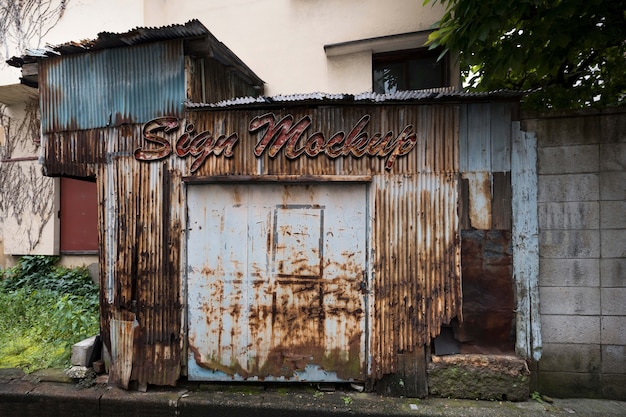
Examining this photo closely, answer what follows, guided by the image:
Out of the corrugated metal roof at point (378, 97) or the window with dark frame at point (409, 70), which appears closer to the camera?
the corrugated metal roof at point (378, 97)

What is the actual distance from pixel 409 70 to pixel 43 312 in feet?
26.3

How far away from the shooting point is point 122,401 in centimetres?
372

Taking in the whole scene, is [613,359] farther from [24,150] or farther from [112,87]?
[24,150]

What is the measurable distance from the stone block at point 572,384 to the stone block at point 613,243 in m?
1.37

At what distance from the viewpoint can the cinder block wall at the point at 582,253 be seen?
362 cm

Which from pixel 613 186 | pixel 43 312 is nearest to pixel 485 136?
pixel 613 186

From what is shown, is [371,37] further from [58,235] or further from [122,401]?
[58,235]

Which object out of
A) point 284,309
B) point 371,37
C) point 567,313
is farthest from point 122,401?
point 371,37

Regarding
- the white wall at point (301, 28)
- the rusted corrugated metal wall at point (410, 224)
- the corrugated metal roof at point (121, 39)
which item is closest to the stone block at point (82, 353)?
the rusted corrugated metal wall at point (410, 224)

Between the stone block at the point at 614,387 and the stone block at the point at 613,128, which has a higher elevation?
the stone block at the point at 613,128

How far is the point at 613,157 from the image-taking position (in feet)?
11.9

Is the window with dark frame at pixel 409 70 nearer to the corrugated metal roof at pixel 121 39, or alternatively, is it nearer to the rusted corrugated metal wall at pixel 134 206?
the corrugated metal roof at pixel 121 39

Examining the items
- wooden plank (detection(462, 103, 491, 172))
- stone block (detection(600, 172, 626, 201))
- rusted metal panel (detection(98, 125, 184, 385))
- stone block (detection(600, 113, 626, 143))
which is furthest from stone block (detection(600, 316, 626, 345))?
rusted metal panel (detection(98, 125, 184, 385))

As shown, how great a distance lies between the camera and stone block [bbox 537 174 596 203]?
3637 mm
